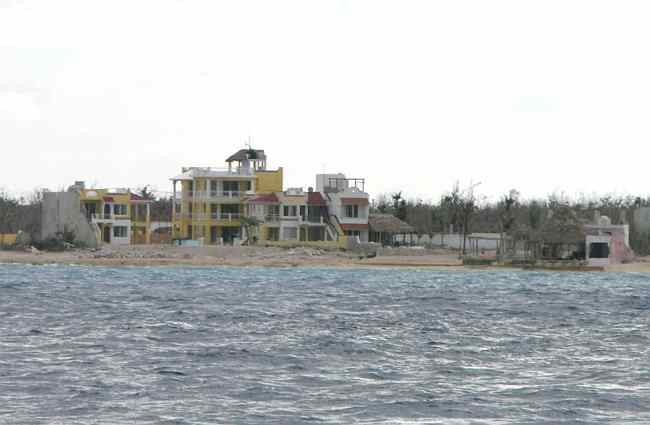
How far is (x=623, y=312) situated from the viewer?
169 ft

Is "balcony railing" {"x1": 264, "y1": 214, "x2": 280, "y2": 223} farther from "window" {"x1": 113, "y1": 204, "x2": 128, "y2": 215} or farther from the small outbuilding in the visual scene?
"window" {"x1": 113, "y1": 204, "x2": 128, "y2": 215}

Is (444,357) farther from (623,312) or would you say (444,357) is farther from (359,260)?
(359,260)

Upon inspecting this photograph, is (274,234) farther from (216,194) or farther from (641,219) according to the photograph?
(641,219)

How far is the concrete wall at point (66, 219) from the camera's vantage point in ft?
359

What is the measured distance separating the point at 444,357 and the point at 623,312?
20037mm

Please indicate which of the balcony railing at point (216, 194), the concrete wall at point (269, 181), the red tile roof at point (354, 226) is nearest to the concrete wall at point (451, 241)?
the red tile roof at point (354, 226)

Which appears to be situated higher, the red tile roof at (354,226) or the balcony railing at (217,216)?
the balcony railing at (217,216)

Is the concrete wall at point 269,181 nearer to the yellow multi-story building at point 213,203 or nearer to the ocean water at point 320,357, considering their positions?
the yellow multi-story building at point 213,203

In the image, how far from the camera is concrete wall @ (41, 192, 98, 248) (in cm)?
10938

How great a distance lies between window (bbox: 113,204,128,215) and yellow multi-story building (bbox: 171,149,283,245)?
16.9 ft

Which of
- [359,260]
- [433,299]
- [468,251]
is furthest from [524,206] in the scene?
[433,299]

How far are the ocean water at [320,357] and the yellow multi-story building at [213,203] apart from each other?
4894cm

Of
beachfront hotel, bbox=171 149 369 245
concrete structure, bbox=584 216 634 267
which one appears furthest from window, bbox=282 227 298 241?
concrete structure, bbox=584 216 634 267

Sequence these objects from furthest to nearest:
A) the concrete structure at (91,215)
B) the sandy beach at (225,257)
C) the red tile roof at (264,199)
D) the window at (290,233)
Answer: the window at (290,233), the concrete structure at (91,215), the red tile roof at (264,199), the sandy beach at (225,257)
